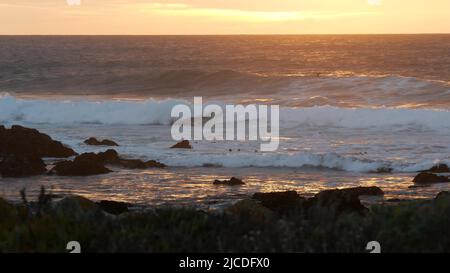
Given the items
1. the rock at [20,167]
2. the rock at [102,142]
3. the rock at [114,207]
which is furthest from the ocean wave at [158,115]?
the rock at [114,207]

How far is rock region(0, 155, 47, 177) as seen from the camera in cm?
1838

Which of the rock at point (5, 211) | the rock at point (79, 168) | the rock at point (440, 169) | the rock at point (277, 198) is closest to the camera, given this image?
the rock at point (5, 211)

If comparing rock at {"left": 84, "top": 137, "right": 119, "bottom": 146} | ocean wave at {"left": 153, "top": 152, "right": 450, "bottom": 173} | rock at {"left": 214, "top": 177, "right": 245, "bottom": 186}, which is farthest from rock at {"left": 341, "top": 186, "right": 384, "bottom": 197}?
rock at {"left": 84, "top": 137, "right": 119, "bottom": 146}

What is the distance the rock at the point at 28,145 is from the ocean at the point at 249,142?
185 centimetres

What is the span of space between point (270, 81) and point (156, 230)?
4563cm

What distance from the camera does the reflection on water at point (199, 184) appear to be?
14.9 meters

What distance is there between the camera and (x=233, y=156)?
2152cm

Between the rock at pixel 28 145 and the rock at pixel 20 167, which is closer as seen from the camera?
the rock at pixel 20 167

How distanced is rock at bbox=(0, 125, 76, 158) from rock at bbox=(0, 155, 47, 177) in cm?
202

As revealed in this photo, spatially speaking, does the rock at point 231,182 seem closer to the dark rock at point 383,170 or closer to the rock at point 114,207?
the dark rock at point 383,170

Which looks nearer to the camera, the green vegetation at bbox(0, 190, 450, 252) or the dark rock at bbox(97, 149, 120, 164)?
the green vegetation at bbox(0, 190, 450, 252)

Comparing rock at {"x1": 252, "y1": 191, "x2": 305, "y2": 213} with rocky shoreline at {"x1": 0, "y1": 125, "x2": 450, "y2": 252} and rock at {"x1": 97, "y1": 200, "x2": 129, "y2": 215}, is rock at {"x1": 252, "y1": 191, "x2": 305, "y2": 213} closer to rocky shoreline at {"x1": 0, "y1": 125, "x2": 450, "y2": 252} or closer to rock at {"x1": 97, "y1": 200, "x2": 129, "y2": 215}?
rock at {"x1": 97, "y1": 200, "x2": 129, "y2": 215}

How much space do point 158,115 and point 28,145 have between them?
1609 centimetres
